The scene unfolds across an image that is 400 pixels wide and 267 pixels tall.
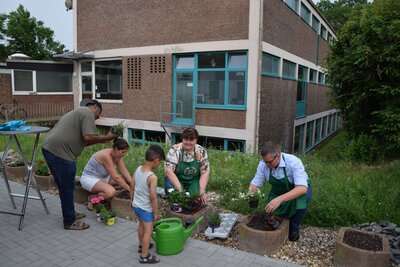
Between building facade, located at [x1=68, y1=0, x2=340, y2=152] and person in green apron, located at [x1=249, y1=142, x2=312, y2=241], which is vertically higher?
building facade, located at [x1=68, y1=0, x2=340, y2=152]

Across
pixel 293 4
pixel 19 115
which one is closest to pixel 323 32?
pixel 293 4

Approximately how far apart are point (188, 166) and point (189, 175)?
146mm

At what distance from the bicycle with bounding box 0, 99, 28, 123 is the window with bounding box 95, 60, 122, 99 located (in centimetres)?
515

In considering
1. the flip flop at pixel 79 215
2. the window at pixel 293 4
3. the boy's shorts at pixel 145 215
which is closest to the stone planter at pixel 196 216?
the boy's shorts at pixel 145 215

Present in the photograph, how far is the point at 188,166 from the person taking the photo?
4.91m

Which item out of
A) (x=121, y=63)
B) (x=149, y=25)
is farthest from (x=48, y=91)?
(x=149, y=25)

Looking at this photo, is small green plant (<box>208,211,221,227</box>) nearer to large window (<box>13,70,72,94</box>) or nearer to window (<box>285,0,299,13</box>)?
window (<box>285,0,299,13</box>)

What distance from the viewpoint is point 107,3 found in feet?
58.4

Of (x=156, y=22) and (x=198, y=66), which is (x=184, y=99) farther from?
(x=156, y=22)

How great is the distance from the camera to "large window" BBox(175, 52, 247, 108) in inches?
551

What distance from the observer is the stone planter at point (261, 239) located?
3924mm

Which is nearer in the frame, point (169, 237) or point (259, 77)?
point (169, 237)

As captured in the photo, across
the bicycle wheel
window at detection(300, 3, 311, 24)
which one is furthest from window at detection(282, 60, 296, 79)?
the bicycle wheel

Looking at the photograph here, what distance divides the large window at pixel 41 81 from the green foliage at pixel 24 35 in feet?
58.7
